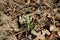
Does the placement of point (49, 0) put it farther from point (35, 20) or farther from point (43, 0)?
point (35, 20)

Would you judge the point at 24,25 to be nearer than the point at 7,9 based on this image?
Yes

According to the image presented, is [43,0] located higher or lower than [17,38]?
higher

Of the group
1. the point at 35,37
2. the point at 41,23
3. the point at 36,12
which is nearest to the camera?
the point at 35,37

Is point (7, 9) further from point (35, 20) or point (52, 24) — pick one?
point (52, 24)

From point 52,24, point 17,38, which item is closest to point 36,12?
point 52,24

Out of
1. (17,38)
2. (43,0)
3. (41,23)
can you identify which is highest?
(43,0)

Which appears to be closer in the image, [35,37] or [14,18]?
[35,37]

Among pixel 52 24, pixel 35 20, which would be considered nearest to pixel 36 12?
pixel 35 20

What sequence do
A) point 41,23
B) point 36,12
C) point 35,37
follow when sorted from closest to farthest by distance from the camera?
1. point 35,37
2. point 41,23
3. point 36,12

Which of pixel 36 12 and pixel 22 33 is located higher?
pixel 36 12
